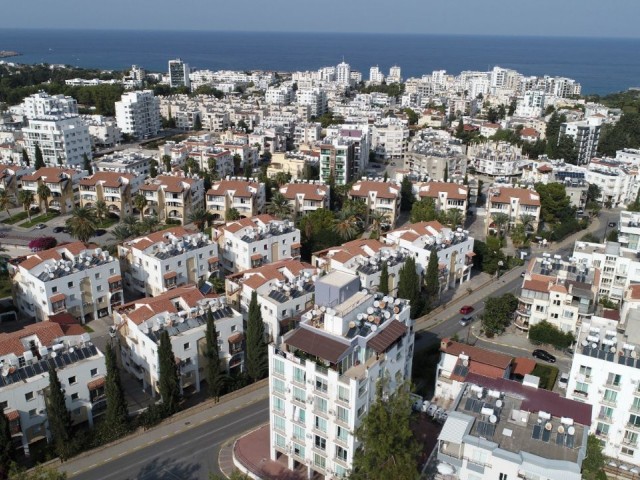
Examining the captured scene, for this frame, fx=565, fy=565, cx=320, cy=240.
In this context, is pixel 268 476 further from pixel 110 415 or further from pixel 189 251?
pixel 189 251

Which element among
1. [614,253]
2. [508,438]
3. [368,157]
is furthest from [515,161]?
[508,438]

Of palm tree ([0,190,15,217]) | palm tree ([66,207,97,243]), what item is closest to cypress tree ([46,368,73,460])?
palm tree ([66,207,97,243])

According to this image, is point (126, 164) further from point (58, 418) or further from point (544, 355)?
point (544, 355)

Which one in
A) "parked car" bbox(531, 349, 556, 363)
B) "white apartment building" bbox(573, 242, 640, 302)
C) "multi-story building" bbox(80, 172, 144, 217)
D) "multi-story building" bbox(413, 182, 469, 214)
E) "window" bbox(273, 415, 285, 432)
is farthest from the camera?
"multi-story building" bbox(413, 182, 469, 214)

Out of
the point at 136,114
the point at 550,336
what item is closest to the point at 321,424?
the point at 550,336

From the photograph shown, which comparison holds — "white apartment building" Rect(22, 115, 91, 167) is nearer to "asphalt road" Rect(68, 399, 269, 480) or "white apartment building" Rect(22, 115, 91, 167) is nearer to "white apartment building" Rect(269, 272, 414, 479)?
"asphalt road" Rect(68, 399, 269, 480)

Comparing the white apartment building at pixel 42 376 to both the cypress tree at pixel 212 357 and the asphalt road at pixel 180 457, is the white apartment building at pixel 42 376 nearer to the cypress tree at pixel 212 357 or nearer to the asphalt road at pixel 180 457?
the asphalt road at pixel 180 457
